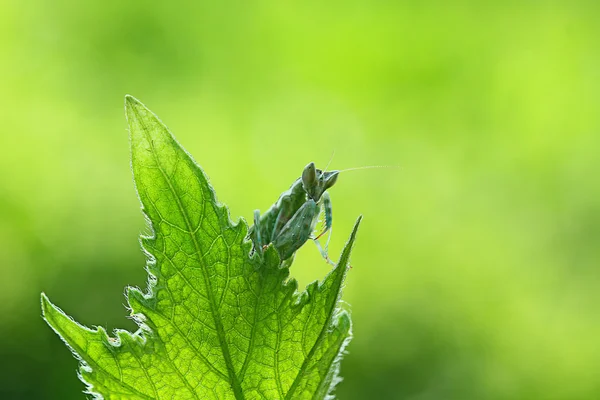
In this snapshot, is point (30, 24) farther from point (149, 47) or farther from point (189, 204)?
point (189, 204)

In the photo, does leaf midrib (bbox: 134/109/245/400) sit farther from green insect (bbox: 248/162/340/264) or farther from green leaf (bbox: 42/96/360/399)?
green insect (bbox: 248/162/340/264)

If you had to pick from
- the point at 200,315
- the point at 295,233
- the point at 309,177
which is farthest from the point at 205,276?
the point at 309,177

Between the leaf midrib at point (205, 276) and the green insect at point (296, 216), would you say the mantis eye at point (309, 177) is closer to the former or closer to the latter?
the green insect at point (296, 216)

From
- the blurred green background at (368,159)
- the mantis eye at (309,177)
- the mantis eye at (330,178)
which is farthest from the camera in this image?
the blurred green background at (368,159)

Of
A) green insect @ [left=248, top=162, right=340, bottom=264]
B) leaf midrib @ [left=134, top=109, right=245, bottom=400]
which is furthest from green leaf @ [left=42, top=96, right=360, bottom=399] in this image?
green insect @ [left=248, top=162, right=340, bottom=264]

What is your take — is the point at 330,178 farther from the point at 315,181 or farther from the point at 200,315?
the point at 200,315

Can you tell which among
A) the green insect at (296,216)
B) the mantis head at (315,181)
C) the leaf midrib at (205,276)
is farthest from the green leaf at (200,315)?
the mantis head at (315,181)

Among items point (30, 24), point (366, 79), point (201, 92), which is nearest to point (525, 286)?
point (366, 79)
